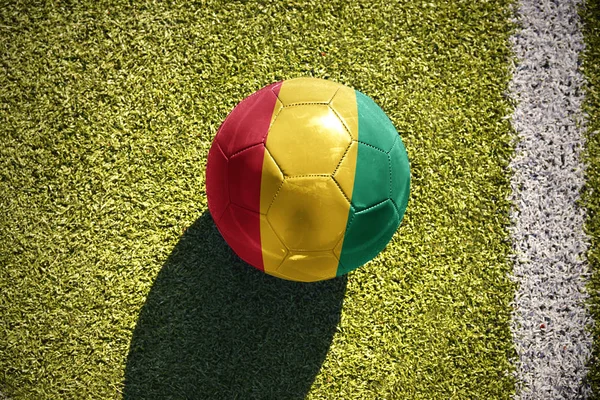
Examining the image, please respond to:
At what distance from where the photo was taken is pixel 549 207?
3367 mm

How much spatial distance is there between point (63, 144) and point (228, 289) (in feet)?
5.38

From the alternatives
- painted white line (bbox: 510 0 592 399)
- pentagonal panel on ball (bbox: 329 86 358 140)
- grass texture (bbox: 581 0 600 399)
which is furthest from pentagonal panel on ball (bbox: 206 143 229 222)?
grass texture (bbox: 581 0 600 399)

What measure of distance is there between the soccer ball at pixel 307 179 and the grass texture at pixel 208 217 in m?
0.89

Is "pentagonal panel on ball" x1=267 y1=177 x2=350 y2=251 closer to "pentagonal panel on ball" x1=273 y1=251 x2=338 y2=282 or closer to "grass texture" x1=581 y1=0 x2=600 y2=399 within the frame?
"pentagonal panel on ball" x1=273 y1=251 x2=338 y2=282

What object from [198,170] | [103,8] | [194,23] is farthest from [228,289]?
[103,8]

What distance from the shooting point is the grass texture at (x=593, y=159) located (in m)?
3.19

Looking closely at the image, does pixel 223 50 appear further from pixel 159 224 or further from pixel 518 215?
pixel 518 215

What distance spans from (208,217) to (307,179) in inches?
54.1

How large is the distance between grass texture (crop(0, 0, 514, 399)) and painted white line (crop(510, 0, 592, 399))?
5.1 inches

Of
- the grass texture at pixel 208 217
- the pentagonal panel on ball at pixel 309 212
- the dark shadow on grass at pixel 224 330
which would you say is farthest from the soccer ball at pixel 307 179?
the grass texture at pixel 208 217

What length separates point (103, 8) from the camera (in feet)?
12.0

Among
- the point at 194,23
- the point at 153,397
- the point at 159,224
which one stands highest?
the point at 194,23

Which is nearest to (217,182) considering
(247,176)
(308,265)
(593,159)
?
(247,176)

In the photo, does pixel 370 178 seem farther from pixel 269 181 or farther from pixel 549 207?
pixel 549 207
